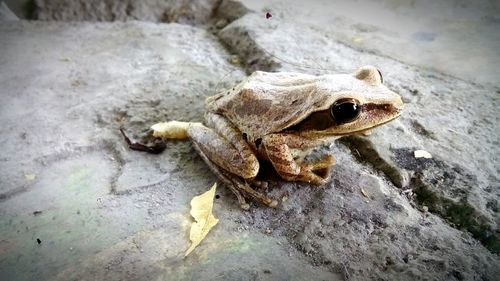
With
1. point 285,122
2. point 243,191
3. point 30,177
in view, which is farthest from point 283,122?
point 30,177

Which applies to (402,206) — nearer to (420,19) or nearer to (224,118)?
(224,118)

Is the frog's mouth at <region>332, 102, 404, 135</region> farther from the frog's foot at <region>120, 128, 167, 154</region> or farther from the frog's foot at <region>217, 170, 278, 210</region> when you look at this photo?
the frog's foot at <region>120, 128, 167, 154</region>

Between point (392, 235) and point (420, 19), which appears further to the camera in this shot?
point (420, 19)

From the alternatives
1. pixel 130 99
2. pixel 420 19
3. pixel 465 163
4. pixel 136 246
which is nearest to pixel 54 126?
pixel 130 99

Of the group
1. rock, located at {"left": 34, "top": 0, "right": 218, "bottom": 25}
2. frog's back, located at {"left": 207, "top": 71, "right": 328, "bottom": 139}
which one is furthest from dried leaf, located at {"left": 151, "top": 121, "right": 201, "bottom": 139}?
rock, located at {"left": 34, "top": 0, "right": 218, "bottom": 25}

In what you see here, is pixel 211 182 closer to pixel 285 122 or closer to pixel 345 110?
pixel 285 122

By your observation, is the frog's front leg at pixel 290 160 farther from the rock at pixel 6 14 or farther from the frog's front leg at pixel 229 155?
the rock at pixel 6 14

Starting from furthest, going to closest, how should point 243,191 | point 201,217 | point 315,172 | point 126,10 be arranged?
point 126,10 → point 315,172 → point 243,191 → point 201,217
